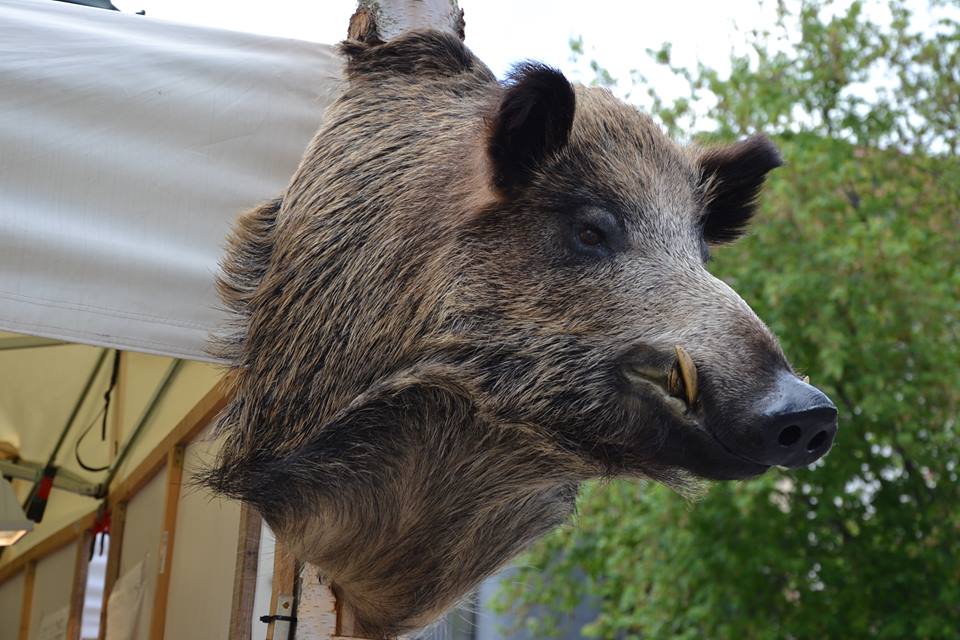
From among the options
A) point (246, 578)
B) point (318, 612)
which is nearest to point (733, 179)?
point (318, 612)

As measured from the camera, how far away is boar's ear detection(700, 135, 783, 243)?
157 cm

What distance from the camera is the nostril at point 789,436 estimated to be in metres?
1.12

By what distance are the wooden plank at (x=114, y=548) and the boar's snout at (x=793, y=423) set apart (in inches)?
Result: 104

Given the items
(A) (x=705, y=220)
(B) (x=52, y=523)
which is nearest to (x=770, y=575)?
(B) (x=52, y=523)

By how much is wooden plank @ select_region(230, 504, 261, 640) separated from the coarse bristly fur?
1.63ft

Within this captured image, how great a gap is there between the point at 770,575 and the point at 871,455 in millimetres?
967

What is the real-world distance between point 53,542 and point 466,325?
3179 millimetres

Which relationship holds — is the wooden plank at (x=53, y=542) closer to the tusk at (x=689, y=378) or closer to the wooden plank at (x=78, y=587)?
the wooden plank at (x=78, y=587)

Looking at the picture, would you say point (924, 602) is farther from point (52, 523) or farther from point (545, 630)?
point (52, 523)

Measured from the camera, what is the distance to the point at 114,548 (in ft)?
11.2

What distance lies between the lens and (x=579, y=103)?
1.50 meters

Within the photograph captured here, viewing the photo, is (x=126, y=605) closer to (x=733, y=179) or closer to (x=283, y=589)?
(x=283, y=589)

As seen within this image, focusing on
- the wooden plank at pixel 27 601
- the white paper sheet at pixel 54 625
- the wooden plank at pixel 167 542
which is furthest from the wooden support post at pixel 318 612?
the wooden plank at pixel 27 601

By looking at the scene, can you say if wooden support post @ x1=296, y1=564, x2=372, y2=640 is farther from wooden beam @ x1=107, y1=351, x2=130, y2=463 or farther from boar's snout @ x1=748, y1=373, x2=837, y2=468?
wooden beam @ x1=107, y1=351, x2=130, y2=463
